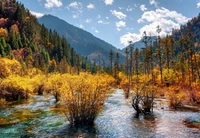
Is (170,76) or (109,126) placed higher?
(170,76)

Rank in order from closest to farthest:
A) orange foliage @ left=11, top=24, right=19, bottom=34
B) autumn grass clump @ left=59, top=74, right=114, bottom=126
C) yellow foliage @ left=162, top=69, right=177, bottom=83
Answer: autumn grass clump @ left=59, top=74, right=114, bottom=126, yellow foliage @ left=162, top=69, right=177, bottom=83, orange foliage @ left=11, top=24, right=19, bottom=34

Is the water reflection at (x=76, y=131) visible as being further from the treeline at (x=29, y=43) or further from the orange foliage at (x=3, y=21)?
the orange foliage at (x=3, y=21)

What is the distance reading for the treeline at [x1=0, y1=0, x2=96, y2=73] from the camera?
384 feet

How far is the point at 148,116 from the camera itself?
2534cm

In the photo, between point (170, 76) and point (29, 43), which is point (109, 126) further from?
point (29, 43)

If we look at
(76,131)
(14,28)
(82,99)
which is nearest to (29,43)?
(14,28)

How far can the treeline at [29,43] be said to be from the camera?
117m

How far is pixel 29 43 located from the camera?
13412 centimetres

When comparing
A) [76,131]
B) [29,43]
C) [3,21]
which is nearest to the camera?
[76,131]

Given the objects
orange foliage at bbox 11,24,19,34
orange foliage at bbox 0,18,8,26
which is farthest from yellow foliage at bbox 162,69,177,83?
orange foliage at bbox 0,18,8,26

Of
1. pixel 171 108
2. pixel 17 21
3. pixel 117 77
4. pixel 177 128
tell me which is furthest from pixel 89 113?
pixel 17 21

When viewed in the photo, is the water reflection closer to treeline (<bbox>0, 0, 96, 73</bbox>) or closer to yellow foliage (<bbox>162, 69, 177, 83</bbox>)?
yellow foliage (<bbox>162, 69, 177, 83</bbox>)

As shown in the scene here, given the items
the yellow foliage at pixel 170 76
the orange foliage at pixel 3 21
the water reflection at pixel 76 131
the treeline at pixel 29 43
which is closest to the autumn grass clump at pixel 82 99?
the water reflection at pixel 76 131

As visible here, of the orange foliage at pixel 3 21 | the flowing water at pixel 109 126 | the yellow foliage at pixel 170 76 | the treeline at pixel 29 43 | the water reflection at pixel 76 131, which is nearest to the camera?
the water reflection at pixel 76 131
